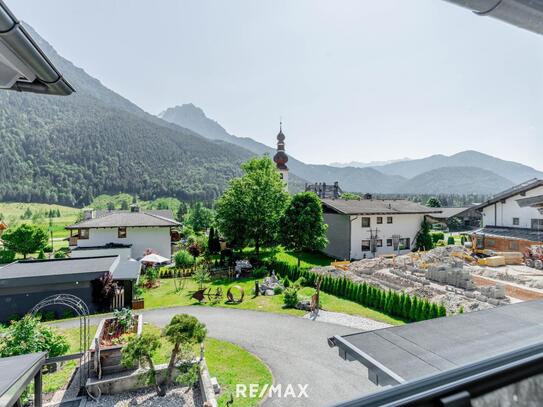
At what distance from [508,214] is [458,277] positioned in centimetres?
559

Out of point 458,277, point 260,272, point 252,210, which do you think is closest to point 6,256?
point 252,210

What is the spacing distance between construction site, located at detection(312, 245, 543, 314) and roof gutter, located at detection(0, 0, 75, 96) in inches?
395

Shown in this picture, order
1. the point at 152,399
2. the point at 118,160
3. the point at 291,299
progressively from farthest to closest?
the point at 118,160
the point at 291,299
the point at 152,399

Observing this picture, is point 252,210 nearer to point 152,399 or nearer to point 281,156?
point 152,399

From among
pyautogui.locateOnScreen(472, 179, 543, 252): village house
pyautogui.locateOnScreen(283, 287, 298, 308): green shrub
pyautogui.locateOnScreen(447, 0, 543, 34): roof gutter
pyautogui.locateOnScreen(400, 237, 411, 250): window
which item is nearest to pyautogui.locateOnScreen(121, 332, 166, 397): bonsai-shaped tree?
pyautogui.locateOnScreen(283, 287, 298, 308): green shrub

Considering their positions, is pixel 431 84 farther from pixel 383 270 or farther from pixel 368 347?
pixel 383 270

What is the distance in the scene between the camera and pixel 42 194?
25422 mm

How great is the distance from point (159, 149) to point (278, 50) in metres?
112

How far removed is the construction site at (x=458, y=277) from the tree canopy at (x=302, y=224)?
1.93 metres

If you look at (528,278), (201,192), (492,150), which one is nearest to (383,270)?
(528,278)

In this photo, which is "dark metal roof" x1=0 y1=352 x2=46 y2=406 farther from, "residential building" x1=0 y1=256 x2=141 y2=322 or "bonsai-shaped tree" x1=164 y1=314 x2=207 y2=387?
"residential building" x1=0 y1=256 x2=141 y2=322

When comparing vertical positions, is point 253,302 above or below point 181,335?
below

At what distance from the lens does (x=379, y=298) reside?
35.7 feet

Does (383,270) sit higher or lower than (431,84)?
lower
